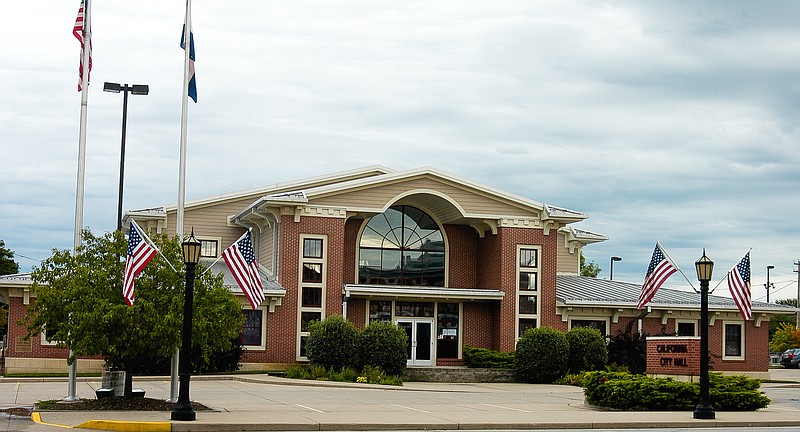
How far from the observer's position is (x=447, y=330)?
4381 centimetres

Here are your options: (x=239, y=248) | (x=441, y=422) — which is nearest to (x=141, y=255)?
(x=239, y=248)

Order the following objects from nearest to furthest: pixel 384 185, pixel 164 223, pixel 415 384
A: 1. pixel 415 384
2. pixel 384 185
3. pixel 164 223

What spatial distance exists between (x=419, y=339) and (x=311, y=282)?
18.9ft

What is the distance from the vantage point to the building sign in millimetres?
27406

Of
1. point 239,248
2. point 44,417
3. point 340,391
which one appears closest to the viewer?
point 44,417

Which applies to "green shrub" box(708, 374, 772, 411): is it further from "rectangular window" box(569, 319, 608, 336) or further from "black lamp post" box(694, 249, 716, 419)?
"rectangular window" box(569, 319, 608, 336)

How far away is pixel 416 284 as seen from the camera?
4375 cm

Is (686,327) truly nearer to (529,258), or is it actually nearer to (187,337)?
Answer: (529,258)

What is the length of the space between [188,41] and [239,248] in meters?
5.17

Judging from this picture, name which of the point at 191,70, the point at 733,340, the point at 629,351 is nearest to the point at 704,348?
the point at 191,70

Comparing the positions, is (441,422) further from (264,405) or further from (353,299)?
(353,299)

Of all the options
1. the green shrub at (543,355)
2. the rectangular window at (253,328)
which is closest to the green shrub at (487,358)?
the green shrub at (543,355)

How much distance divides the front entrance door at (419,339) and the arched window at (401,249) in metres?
1.70

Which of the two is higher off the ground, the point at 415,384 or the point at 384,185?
the point at 384,185
